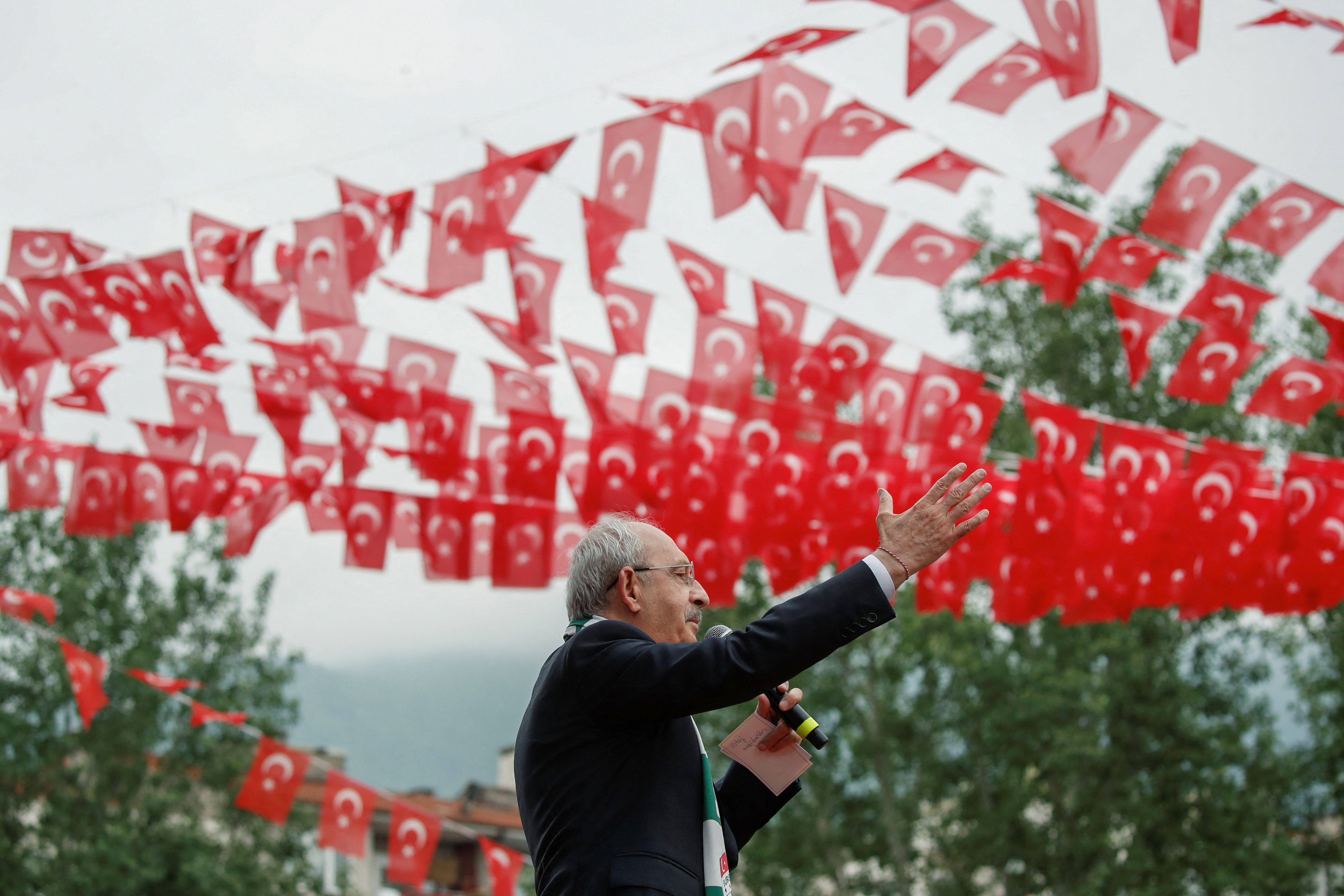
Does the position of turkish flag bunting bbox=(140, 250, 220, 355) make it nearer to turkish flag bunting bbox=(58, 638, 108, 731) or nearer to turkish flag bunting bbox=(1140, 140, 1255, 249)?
turkish flag bunting bbox=(58, 638, 108, 731)

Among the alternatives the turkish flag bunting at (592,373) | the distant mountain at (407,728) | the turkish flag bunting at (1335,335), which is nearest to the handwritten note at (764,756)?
the turkish flag bunting at (592,373)

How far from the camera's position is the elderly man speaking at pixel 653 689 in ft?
6.63

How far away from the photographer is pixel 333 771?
956cm

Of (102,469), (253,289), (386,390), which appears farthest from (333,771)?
(253,289)

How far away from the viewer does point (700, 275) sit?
6.57 metres

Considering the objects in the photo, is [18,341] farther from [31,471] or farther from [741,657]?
[741,657]

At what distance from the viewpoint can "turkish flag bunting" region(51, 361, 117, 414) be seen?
7410mm

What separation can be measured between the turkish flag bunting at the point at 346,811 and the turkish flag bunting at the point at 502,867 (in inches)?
41.3

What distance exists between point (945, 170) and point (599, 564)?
4.22 m

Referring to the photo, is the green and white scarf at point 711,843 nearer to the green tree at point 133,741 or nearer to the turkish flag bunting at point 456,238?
the turkish flag bunting at point 456,238

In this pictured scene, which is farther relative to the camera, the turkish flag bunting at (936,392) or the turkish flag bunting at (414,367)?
the turkish flag bunting at (414,367)

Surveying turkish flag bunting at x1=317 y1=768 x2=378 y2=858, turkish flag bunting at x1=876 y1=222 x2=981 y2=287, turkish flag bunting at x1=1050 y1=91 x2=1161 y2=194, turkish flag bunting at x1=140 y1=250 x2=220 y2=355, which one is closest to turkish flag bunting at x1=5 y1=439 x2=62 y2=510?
turkish flag bunting at x1=140 y1=250 x2=220 y2=355

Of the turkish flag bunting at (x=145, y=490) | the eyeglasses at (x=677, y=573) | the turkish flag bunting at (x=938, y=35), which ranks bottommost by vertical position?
the eyeglasses at (x=677, y=573)

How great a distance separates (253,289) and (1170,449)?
16.9 ft
